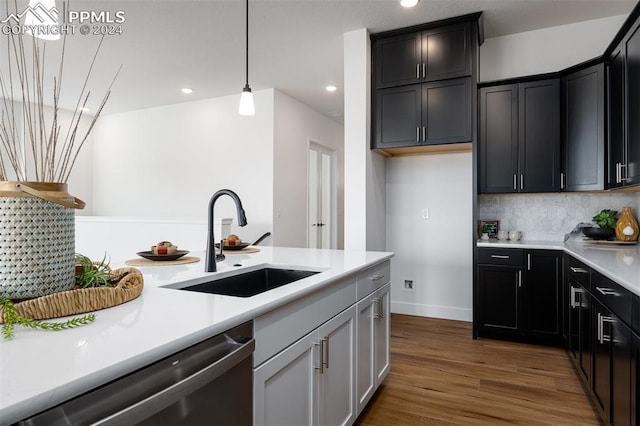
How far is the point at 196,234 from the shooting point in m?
4.31

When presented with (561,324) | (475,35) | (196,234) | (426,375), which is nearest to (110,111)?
(196,234)

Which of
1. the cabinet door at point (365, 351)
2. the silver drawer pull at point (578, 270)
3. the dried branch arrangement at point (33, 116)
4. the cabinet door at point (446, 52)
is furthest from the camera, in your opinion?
the cabinet door at point (446, 52)

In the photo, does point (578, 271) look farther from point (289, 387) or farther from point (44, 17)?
point (44, 17)

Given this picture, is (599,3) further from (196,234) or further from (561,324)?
(196,234)

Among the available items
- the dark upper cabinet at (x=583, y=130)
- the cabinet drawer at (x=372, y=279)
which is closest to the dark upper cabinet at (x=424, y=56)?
the dark upper cabinet at (x=583, y=130)

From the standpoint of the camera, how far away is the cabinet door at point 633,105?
2.34 meters

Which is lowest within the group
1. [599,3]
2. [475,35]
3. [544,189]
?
[544,189]

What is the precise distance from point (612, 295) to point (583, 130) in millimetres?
1938

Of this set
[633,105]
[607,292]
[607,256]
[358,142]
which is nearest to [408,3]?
[358,142]

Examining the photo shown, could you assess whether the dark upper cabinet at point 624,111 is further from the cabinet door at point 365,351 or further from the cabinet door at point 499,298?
the cabinet door at point 365,351

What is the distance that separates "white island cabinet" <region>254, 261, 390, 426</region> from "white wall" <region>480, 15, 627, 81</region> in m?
2.61

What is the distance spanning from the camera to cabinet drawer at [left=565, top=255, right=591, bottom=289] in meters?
2.23

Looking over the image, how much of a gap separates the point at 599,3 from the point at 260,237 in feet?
13.6

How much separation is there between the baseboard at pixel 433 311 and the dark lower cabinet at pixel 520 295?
0.51 m
